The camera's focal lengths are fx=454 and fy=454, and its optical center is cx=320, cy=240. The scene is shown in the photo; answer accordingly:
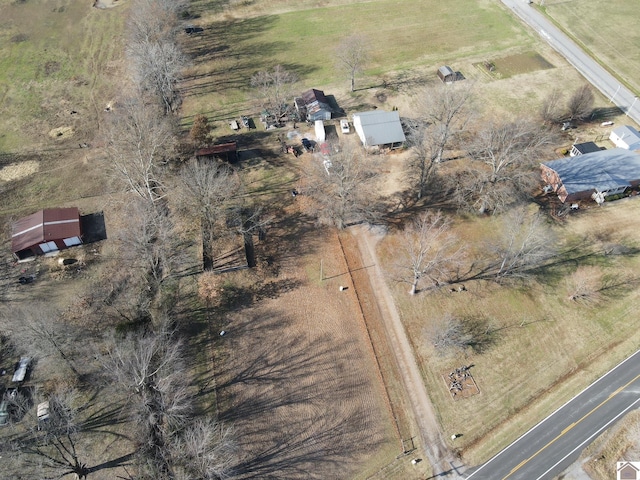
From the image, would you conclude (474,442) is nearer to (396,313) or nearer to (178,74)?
(396,313)

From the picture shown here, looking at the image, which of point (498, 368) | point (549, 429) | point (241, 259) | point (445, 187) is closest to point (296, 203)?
point (241, 259)

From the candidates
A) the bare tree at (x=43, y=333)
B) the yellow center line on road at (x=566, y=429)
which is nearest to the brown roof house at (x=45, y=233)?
the bare tree at (x=43, y=333)

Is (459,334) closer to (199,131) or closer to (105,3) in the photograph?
(199,131)

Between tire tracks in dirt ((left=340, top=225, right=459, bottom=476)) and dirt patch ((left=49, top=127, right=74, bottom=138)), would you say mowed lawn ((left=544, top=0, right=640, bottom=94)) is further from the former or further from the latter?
dirt patch ((left=49, top=127, right=74, bottom=138))

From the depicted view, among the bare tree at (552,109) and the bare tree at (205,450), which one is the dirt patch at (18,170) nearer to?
the bare tree at (205,450)

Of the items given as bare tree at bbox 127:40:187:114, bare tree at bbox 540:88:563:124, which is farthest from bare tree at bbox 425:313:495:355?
bare tree at bbox 127:40:187:114

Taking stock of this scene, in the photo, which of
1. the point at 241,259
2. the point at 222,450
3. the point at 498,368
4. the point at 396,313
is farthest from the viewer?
the point at 241,259

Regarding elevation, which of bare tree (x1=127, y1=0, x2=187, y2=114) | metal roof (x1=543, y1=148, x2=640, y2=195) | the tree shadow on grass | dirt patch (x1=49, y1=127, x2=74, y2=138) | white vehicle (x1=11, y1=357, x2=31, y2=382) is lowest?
the tree shadow on grass
